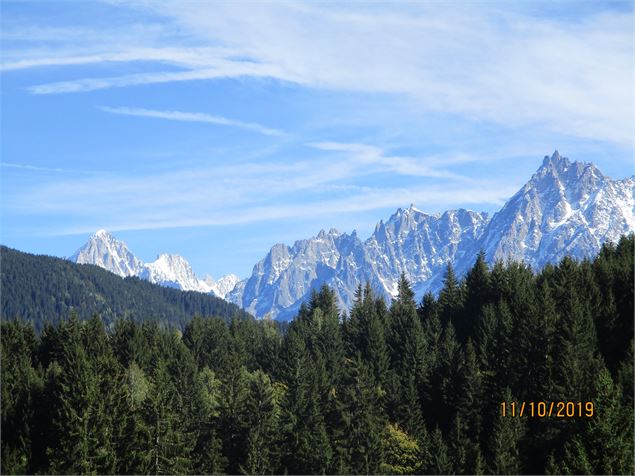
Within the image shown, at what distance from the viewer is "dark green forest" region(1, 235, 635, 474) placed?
92250mm

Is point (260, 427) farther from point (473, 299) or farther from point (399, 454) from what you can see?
point (473, 299)

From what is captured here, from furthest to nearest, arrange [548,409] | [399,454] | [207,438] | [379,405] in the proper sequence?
[379,405] < [399,454] < [207,438] < [548,409]

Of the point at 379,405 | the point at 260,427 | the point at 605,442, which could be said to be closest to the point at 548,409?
the point at 605,442

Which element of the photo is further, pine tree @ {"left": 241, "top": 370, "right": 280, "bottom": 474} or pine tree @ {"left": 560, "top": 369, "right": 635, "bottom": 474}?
pine tree @ {"left": 241, "top": 370, "right": 280, "bottom": 474}

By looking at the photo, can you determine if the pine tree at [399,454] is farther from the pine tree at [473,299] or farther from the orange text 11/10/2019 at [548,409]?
the pine tree at [473,299]

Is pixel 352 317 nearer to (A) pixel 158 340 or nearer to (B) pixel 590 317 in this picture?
(A) pixel 158 340

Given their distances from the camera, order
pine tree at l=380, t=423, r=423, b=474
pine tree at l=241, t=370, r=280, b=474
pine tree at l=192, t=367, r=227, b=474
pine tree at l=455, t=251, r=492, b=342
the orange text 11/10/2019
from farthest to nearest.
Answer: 1. pine tree at l=455, t=251, r=492, b=342
2. pine tree at l=380, t=423, r=423, b=474
3. pine tree at l=241, t=370, r=280, b=474
4. pine tree at l=192, t=367, r=227, b=474
5. the orange text 11/10/2019

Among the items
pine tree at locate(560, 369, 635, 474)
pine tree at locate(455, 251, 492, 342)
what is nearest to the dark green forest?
pine tree at locate(560, 369, 635, 474)

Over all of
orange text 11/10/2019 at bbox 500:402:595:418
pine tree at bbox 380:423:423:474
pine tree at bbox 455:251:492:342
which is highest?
pine tree at bbox 455:251:492:342

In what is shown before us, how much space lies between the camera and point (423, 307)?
164 meters

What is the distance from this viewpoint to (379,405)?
109 metres

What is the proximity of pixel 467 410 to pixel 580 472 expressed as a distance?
22349 millimetres

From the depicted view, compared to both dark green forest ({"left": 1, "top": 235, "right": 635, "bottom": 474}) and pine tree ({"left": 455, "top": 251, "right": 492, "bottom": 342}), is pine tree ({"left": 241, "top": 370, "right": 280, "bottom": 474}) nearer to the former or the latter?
dark green forest ({"left": 1, "top": 235, "right": 635, "bottom": 474})

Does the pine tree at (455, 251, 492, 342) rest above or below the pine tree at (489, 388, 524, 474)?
above
